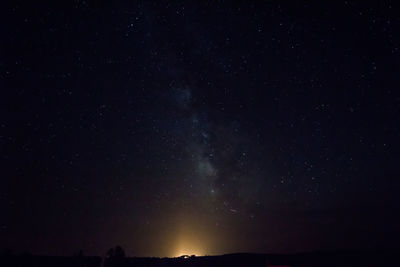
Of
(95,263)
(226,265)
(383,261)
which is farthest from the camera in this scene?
(95,263)

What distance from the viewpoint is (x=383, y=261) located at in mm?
18375

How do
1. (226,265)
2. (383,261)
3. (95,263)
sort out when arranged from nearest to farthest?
(383,261) → (226,265) → (95,263)

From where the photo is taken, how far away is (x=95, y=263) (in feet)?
70.4

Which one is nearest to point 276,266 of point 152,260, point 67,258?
point 152,260

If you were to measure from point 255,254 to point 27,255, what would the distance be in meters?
13.3

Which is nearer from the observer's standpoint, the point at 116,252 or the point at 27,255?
the point at 116,252

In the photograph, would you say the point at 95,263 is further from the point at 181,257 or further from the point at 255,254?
the point at 255,254

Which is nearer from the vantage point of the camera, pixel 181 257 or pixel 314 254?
pixel 314 254

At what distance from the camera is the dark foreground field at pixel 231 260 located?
1855 cm

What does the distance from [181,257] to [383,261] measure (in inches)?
450

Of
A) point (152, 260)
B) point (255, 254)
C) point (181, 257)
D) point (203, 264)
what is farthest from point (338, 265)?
point (152, 260)

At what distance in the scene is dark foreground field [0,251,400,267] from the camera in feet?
60.8

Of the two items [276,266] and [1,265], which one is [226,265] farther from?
[1,265]

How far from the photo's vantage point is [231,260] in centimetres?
2009
